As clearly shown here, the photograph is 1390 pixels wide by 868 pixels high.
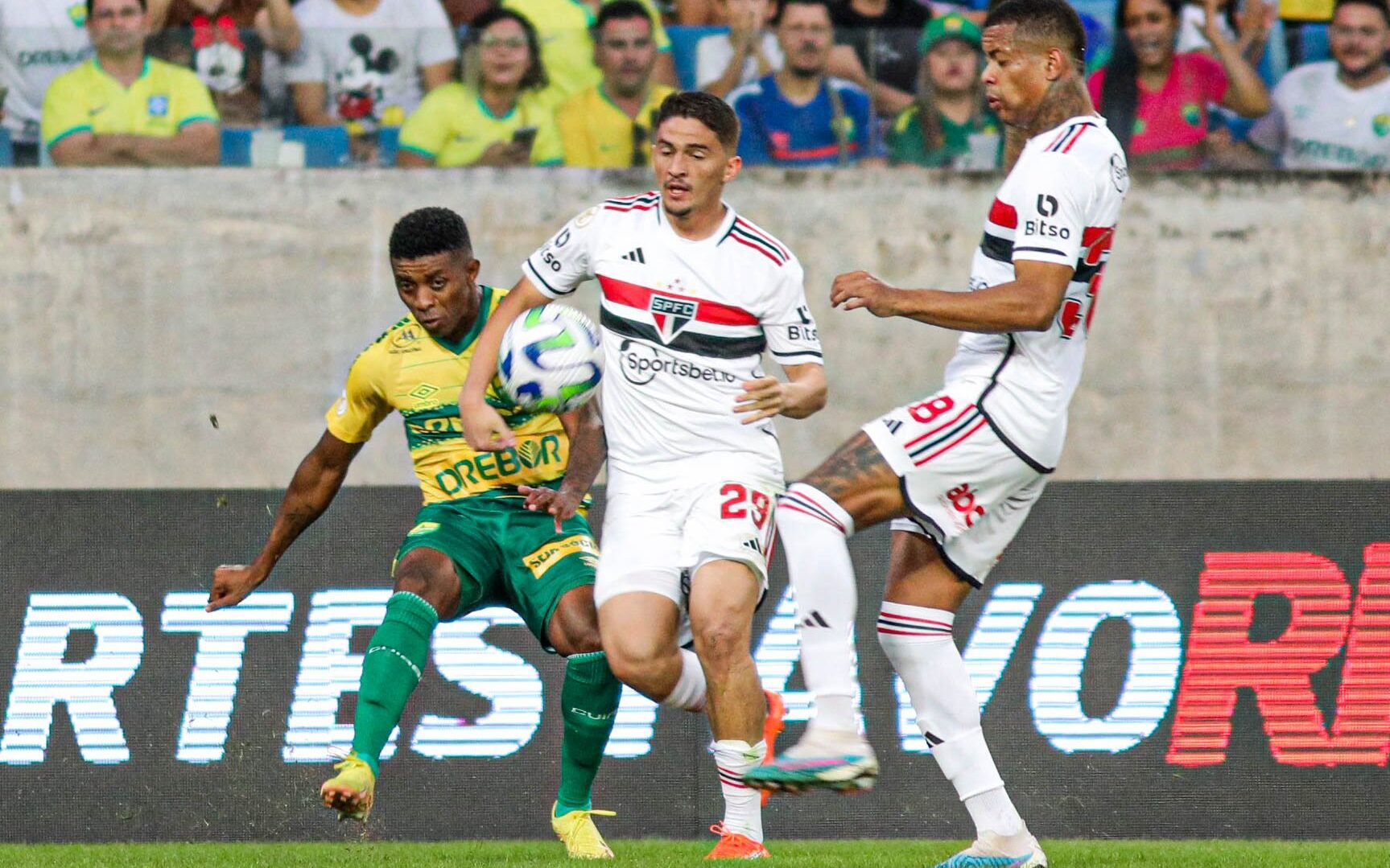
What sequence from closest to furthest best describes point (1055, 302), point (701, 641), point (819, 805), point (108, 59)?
1. point (1055, 302)
2. point (701, 641)
3. point (819, 805)
4. point (108, 59)

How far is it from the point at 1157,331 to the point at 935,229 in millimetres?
1490

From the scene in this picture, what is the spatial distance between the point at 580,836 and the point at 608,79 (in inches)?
220

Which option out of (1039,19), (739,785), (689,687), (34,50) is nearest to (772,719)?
(689,687)

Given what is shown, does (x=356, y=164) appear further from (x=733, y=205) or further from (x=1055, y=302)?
(x=1055, y=302)

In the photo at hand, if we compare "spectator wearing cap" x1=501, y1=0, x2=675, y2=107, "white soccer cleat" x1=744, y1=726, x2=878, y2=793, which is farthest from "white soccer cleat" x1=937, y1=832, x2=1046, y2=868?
"spectator wearing cap" x1=501, y1=0, x2=675, y2=107

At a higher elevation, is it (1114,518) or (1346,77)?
(1346,77)

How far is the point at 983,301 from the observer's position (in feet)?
14.7

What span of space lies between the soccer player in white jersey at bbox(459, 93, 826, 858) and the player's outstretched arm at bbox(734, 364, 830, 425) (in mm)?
17

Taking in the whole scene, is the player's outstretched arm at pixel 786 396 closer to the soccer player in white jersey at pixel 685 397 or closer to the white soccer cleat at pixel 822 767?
the soccer player in white jersey at pixel 685 397

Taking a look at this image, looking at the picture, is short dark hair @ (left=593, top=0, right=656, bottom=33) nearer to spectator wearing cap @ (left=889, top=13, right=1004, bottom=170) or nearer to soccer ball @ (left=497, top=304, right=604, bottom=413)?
spectator wearing cap @ (left=889, top=13, right=1004, bottom=170)

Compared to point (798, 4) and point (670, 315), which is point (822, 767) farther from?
point (798, 4)

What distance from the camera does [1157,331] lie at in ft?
34.8

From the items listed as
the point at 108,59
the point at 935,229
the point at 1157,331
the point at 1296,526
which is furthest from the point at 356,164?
the point at 1296,526

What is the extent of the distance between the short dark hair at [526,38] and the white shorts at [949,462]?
19.4 ft
